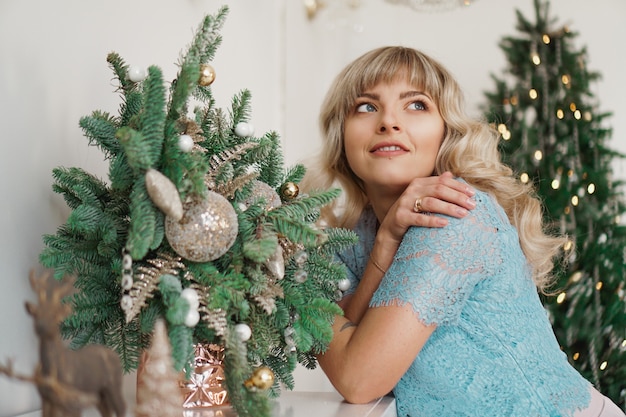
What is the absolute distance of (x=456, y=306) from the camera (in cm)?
123

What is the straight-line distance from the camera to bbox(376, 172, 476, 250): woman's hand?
4.14ft

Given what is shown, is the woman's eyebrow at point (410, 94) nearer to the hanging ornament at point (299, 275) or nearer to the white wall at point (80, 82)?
the white wall at point (80, 82)

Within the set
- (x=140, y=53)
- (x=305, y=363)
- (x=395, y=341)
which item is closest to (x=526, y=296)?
(x=395, y=341)

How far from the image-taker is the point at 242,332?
0.91m

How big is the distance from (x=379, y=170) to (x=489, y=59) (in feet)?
7.99

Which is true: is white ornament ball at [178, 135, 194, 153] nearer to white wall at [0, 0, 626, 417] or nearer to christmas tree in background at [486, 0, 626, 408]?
white wall at [0, 0, 626, 417]

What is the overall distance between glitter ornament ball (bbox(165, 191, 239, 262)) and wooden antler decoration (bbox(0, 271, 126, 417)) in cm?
29

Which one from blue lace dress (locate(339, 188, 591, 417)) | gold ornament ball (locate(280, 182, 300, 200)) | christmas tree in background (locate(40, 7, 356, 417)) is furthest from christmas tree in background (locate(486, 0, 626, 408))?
christmas tree in background (locate(40, 7, 356, 417))

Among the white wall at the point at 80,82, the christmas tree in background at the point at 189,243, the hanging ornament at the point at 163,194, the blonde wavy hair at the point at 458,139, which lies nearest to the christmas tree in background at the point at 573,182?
the white wall at the point at 80,82

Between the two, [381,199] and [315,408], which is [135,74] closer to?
A: [315,408]

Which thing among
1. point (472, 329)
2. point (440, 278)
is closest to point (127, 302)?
point (440, 278)

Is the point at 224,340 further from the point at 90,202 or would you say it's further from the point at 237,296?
the point at 90,202

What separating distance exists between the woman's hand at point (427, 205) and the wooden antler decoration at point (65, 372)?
0.79 metres

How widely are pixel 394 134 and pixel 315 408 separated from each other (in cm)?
63
